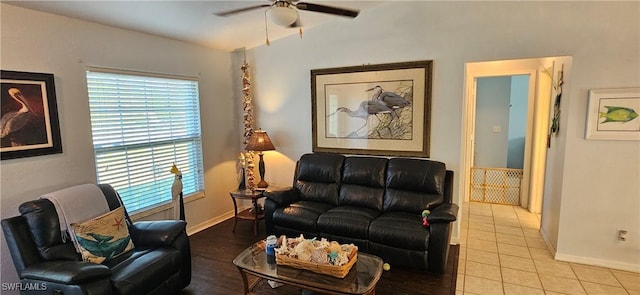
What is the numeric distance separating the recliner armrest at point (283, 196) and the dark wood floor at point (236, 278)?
0.59m

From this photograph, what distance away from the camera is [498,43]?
128 inches

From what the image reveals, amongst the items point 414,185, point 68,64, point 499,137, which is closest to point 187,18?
point 68,64

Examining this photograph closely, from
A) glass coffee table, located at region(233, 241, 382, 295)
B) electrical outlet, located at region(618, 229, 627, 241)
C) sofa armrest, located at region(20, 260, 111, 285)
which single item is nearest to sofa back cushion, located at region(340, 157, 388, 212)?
glass coffee table, located at region(233, 241, 382, 295)

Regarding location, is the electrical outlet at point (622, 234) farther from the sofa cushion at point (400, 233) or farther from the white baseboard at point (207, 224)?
the white baseboard at point (207, 224)

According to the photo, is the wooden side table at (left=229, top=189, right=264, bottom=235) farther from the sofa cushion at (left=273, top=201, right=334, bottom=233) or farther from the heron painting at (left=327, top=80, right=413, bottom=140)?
the heron painting at (left=327, top=80, right=413, bottom=140)

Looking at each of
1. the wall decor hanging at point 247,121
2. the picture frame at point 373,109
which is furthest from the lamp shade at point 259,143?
the picture frame at point 373,109

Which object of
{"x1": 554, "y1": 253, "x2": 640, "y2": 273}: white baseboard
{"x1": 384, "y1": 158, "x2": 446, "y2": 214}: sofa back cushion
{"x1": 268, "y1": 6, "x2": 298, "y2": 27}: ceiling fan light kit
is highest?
{"x1": 268, "y1": 6, "x2": 298, "y2": 27}: ceiling fan light kit

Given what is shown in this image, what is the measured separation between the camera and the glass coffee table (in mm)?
2072

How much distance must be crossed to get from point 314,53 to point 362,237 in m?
2.38

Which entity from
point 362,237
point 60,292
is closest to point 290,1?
Answer: point 362,237

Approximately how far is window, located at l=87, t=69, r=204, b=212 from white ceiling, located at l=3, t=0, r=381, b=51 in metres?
0.50

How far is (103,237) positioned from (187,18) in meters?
2.11

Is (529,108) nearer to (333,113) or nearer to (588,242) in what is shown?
(588,242)

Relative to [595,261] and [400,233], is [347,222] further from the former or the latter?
[595,261]
